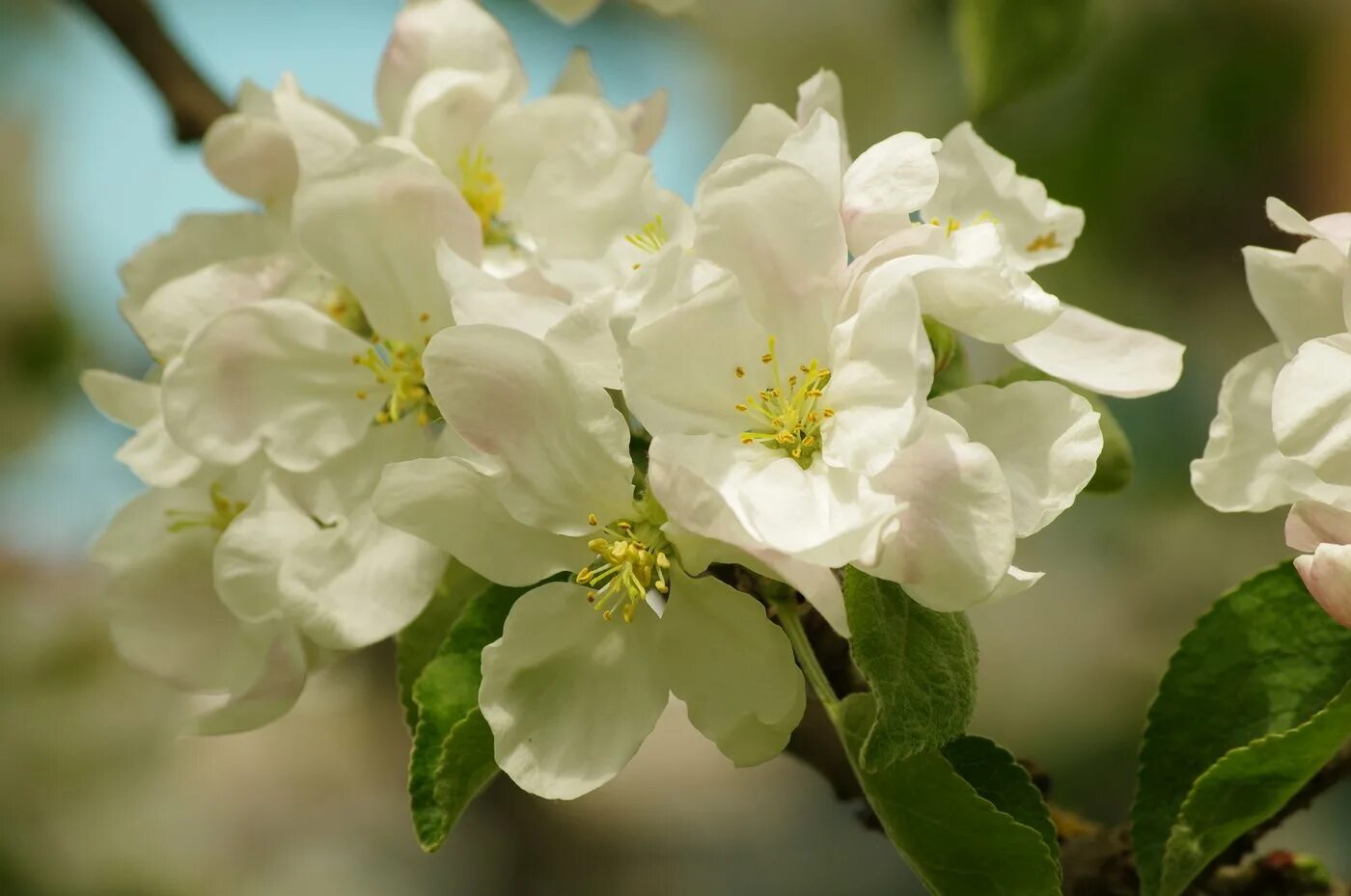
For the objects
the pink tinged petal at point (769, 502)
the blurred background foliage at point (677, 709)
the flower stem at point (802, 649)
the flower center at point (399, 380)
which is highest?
the pink tinged petal at point (769, 502)

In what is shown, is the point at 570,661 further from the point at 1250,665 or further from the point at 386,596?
the point at 1250,665

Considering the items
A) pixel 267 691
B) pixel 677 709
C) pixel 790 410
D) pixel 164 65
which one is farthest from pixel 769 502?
pixel 677 709

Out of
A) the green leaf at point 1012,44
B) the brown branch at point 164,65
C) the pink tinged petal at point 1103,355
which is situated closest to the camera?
the pink tinged petal at point 1103,355

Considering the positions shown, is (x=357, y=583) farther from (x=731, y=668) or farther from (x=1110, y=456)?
(x=1110, y=456)

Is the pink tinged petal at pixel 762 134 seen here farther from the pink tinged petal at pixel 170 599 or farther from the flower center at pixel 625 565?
the pink tinged petal at pixel 170 599

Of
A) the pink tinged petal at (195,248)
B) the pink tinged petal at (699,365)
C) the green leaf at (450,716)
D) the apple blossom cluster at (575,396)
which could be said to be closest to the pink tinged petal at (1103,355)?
the apple blossom cluster at (575,396)

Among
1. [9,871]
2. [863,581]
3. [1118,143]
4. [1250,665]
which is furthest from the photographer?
[1118,143]

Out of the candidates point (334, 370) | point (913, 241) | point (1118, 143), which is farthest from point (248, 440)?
point (1118, 143)
